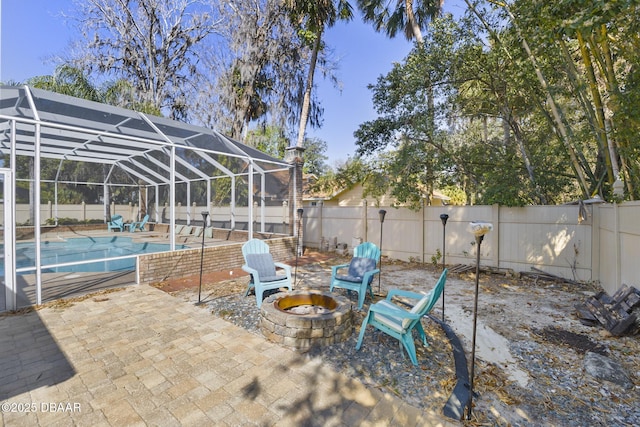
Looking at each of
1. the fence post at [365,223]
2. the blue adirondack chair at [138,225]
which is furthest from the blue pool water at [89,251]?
the fence post at [365,223]

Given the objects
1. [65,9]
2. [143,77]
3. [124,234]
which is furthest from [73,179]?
[65,9]

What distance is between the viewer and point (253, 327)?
3725mm

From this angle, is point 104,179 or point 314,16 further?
point 104,179

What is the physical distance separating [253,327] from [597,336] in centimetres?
433

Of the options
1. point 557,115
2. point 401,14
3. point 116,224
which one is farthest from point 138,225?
point 557,115

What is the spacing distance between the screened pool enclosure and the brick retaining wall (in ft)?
1.50

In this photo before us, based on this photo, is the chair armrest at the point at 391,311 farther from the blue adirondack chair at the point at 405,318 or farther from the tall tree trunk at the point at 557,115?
the tall tree trunk at the point at 557,115

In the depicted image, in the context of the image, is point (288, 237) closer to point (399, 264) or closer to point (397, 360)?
point (399, 264)

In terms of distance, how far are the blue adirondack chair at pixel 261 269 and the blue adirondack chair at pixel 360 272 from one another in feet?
2.69

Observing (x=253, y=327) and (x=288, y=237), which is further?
(x=288, y=237)

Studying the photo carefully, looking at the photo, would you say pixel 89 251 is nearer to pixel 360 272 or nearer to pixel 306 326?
pixel 360 272

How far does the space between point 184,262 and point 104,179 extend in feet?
33.9

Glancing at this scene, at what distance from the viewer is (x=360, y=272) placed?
16.6 ft

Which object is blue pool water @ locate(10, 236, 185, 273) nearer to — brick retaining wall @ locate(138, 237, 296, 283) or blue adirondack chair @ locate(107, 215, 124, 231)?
blue adirondack chair @ locate(107, 215, 124, 231)
